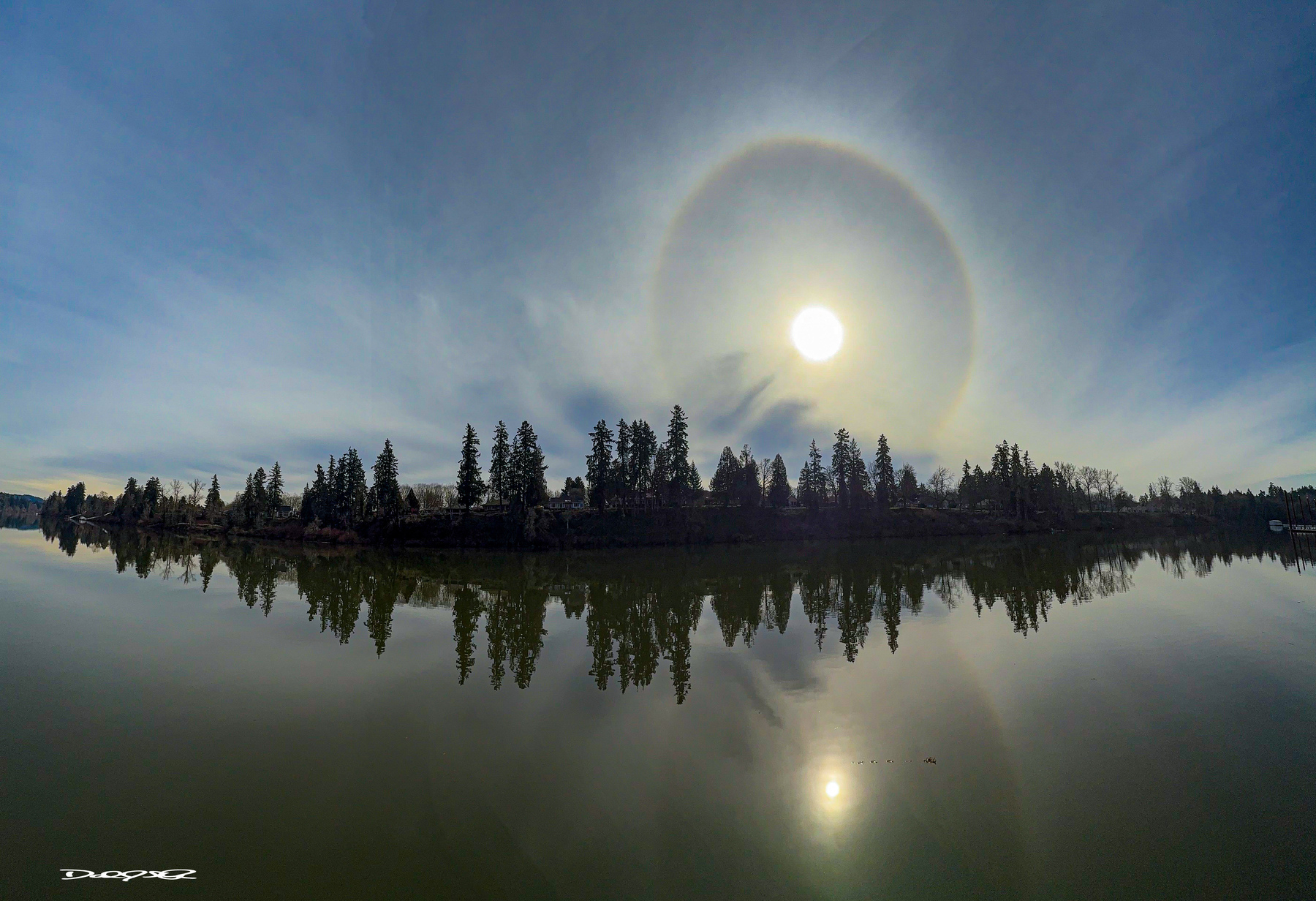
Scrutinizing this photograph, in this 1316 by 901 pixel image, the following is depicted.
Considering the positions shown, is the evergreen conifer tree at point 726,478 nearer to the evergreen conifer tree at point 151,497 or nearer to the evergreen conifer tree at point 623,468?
the evergreen conifer tree at point 623,468

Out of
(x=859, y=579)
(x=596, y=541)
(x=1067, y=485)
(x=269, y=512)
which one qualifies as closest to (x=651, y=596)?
(x=859, y=579)

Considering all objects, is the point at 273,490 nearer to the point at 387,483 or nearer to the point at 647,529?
the point at 387,483

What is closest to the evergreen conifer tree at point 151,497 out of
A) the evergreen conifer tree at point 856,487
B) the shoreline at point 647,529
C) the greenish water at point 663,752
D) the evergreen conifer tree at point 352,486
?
the shoreline at point 647,529

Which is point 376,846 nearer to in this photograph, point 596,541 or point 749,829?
point 749,829

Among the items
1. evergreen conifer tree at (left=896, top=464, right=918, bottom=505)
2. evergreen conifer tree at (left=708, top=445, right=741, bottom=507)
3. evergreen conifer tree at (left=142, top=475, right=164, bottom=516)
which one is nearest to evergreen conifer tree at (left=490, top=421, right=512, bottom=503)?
evergreen conifer tree at (left=708, top=445, right=741, bottom=507)

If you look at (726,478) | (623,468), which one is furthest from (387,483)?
(726,478)

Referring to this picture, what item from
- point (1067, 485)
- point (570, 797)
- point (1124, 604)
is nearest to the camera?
point (570, 797)
